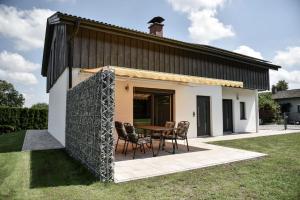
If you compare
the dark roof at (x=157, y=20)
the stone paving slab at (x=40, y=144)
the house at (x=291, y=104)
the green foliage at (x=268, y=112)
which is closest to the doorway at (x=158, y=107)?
the stone paving slab at (x=40, y=144)

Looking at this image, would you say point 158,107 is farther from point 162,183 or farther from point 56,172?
point 162,183

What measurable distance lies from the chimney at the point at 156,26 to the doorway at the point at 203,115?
6.48m

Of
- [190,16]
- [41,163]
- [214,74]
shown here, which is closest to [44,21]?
[190,16]

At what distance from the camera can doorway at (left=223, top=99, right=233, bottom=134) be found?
20828mm

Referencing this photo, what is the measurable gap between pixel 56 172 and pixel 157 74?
615 cm

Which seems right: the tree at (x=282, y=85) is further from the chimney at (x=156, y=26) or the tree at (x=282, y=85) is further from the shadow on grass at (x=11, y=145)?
the shadow on grass at (x=11, y=145)

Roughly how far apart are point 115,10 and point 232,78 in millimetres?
11672

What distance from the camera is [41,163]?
855 centimetres

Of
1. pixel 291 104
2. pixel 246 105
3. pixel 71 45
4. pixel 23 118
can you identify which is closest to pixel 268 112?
pixel 291 104

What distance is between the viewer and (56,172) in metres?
7.39

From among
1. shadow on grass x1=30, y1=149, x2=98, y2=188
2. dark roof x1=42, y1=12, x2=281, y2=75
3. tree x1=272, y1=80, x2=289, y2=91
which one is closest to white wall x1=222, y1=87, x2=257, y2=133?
dark roof x1=42, y1=12, x2=281, y2=75

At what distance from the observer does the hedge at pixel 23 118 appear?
77.9ft

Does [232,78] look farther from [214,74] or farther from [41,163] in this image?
[41,163]

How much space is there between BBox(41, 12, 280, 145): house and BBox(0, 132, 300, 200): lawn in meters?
4.63
